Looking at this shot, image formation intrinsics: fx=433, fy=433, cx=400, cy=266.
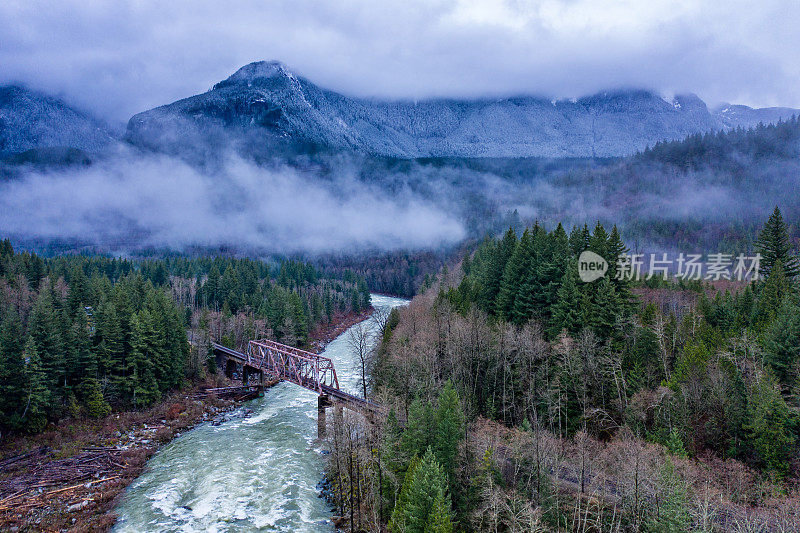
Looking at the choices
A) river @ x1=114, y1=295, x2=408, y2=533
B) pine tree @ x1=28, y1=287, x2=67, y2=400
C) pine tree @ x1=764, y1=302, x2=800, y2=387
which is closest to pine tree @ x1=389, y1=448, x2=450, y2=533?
river @ x1=114, y1=295, x2=408, y2=533

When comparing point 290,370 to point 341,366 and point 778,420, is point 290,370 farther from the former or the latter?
point 778,420

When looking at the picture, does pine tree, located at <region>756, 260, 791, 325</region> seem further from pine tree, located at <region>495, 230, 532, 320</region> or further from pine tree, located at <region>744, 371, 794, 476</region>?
pine tree, located at <region>495, 230, 532, 320</region>

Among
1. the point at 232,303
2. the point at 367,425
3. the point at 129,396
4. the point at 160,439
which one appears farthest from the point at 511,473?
the point at 232,303

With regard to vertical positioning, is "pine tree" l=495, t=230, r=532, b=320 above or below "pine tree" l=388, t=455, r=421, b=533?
above

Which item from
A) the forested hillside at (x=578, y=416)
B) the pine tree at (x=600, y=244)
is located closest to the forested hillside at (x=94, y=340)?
the forested hillside at (x=578, y=416)

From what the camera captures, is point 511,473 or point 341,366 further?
point 341,366

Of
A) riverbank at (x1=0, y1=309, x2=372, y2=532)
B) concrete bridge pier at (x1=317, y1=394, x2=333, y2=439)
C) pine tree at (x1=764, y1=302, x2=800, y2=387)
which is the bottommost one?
riverbank at (x1=0, y1=309, x2=372, y2=532)
